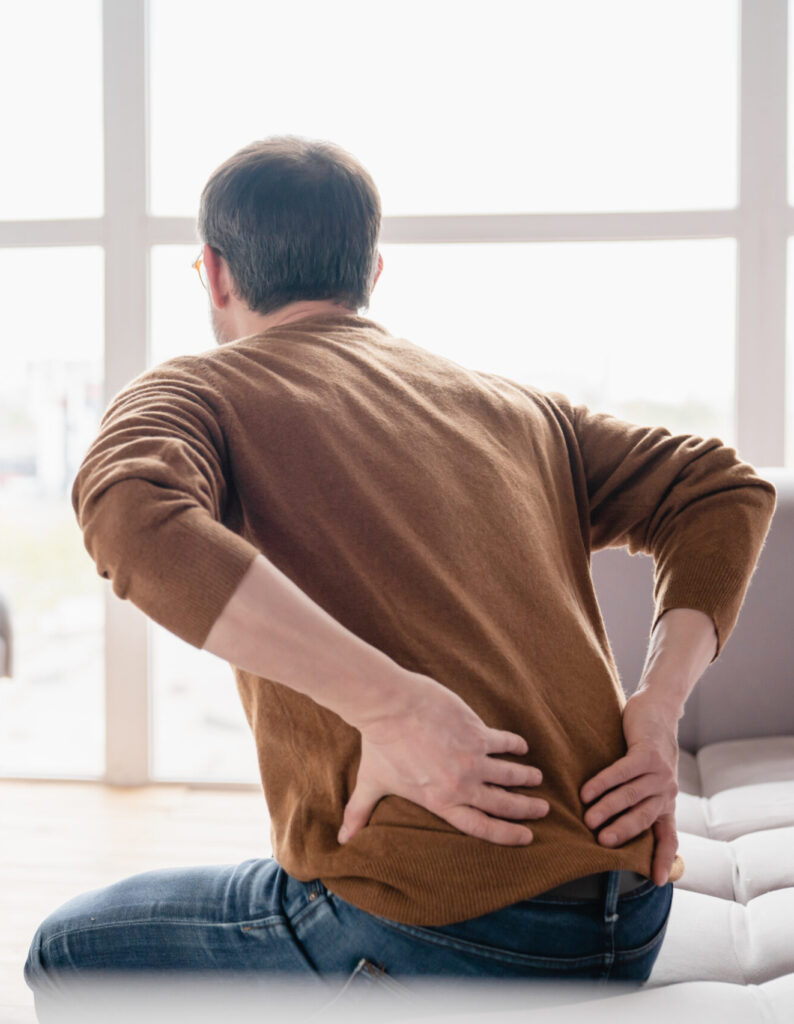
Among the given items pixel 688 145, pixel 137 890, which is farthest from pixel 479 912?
pixel 688 145

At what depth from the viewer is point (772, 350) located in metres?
3.02

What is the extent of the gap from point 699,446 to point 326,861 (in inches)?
26.3

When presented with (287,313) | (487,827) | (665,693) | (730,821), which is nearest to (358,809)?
(487,827)

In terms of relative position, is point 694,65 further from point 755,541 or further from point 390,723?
point 390,723

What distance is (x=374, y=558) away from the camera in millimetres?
865

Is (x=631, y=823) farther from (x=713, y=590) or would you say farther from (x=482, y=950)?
(x=713, y=590)

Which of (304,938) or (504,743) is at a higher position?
(504,743)

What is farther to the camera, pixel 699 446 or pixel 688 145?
pixel 688 145

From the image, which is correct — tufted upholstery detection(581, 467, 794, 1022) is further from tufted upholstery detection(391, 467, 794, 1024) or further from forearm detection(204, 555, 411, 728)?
forearm detection(204, 555, 411, 728)

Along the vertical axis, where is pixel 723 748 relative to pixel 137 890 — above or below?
below

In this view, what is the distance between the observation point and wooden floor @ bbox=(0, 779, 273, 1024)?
2398 mm

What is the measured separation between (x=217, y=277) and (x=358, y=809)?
67 centimetres

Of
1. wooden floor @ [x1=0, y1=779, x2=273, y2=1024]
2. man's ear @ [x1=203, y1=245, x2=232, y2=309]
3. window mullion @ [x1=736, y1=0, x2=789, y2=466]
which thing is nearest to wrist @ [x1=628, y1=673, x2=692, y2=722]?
man's ear @ [x1=203, y1=245, x2=232, y2=309]

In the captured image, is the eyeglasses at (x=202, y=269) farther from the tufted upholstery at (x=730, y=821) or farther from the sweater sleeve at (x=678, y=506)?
the tufted upholstery at (x=730, y=821)
